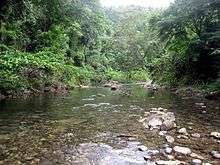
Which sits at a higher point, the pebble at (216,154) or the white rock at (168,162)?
the pebble at (216,154)

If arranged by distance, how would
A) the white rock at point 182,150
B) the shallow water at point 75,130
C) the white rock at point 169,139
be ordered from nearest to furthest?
the white rock at point 182,150 < the shallow water at point 75,130 < the white rock at point 169,139

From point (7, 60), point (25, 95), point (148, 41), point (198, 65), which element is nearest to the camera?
point (25, 95)

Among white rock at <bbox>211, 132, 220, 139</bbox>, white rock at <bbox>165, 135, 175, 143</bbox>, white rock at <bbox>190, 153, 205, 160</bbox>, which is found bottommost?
white rock at <bbox>190, 153, 205, 160</bbox>

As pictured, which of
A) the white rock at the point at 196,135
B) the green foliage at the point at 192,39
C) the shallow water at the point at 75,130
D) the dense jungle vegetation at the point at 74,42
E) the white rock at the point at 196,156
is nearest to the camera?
the white rock at the point at 196,156

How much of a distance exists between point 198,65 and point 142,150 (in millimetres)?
18142

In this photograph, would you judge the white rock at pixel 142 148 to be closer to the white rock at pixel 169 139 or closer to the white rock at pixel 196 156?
the white rock at pixel 169 139

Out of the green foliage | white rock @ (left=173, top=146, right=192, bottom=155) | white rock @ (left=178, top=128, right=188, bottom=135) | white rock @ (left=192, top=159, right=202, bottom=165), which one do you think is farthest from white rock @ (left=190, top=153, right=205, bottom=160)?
the green foliage

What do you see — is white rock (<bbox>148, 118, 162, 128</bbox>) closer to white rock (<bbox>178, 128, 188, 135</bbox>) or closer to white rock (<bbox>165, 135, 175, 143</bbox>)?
white rock (<bbox>178, 128, 188, 135</bbox>)

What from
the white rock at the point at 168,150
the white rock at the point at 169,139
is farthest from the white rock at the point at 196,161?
the white rock at the point at 169,139

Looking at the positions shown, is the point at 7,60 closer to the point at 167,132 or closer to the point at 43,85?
the point at 43,85

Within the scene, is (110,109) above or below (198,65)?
below

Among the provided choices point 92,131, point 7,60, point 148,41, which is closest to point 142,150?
point 92,131

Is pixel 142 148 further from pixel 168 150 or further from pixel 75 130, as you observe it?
pixel 75 130

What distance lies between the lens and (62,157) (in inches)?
254
